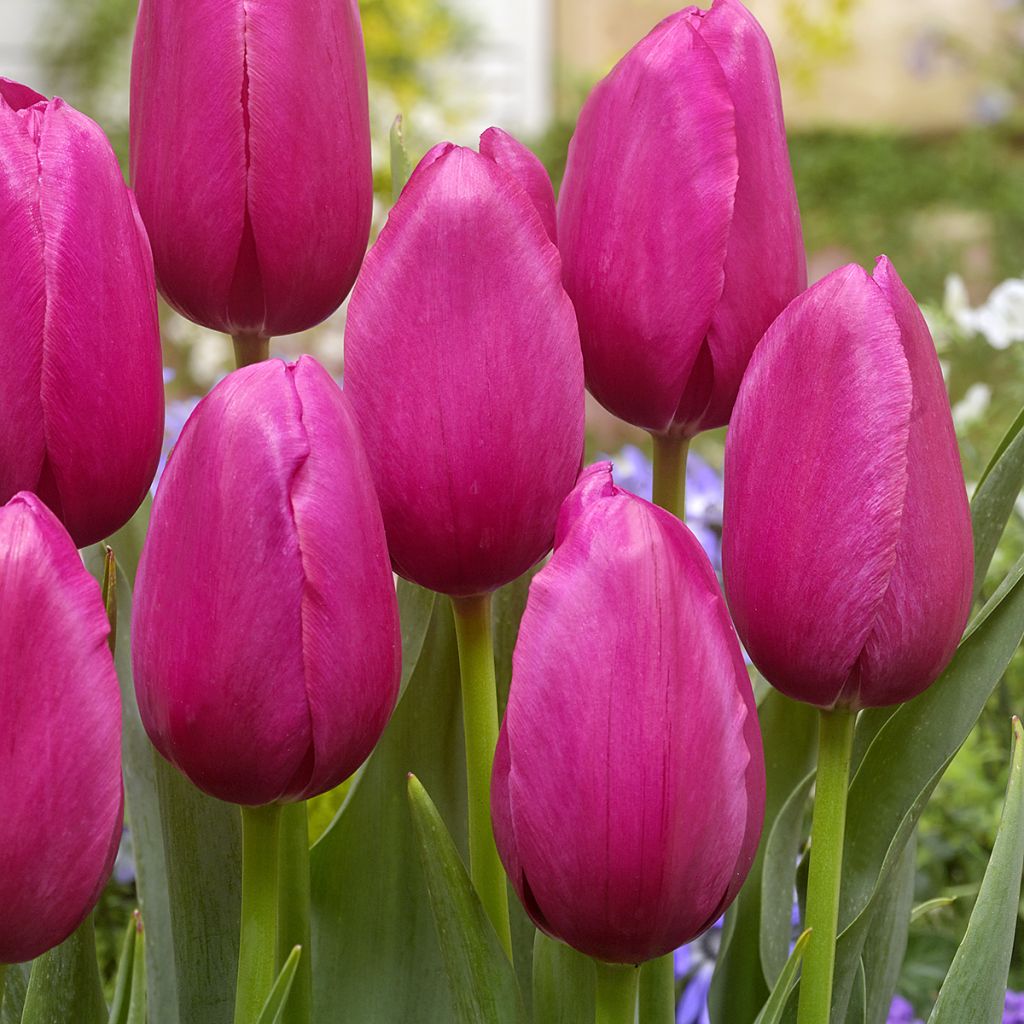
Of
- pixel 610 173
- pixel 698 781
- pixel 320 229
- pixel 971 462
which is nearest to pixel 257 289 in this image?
pixel 320 229

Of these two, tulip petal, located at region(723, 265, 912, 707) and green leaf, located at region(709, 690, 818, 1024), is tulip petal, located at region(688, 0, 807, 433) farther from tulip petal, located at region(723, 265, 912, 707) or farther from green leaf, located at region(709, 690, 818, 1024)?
green leaf, located at region(709, 690, 818, 1024)

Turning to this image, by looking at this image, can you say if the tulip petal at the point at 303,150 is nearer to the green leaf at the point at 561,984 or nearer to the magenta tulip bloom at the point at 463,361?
the magenta tulip bloom at the point at 463,361

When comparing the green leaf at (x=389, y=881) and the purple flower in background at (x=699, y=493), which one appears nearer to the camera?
the green leaf at (x=389, y=881)

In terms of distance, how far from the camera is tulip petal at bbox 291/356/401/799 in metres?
0.46

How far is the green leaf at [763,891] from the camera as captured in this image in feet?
2.22

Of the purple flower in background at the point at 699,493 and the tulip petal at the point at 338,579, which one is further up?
the tulip petal at the point at 338,579

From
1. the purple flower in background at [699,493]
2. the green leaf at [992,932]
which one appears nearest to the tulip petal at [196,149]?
the green leaf at [992,932]

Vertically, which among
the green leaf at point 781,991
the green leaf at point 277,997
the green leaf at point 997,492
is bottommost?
the green leaf at point 781,991

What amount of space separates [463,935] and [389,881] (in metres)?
0.15

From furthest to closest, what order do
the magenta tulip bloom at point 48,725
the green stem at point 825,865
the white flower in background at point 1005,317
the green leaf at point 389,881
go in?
the white flower in background at point 1005,317 < the green leaf at point 389,881 < the green stem at point 825,865 < the magenta tulip bloom at point 48,725

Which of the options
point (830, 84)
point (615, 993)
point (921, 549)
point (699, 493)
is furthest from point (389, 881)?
point (830, 84)

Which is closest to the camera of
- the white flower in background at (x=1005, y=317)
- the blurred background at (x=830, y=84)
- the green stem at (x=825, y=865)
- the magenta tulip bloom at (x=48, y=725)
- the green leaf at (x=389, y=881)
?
the magenta tulip bloom at (x=48, y=725)

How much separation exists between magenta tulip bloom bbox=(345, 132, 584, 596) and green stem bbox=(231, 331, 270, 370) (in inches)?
4.3

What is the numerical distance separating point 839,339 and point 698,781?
0.48ft
